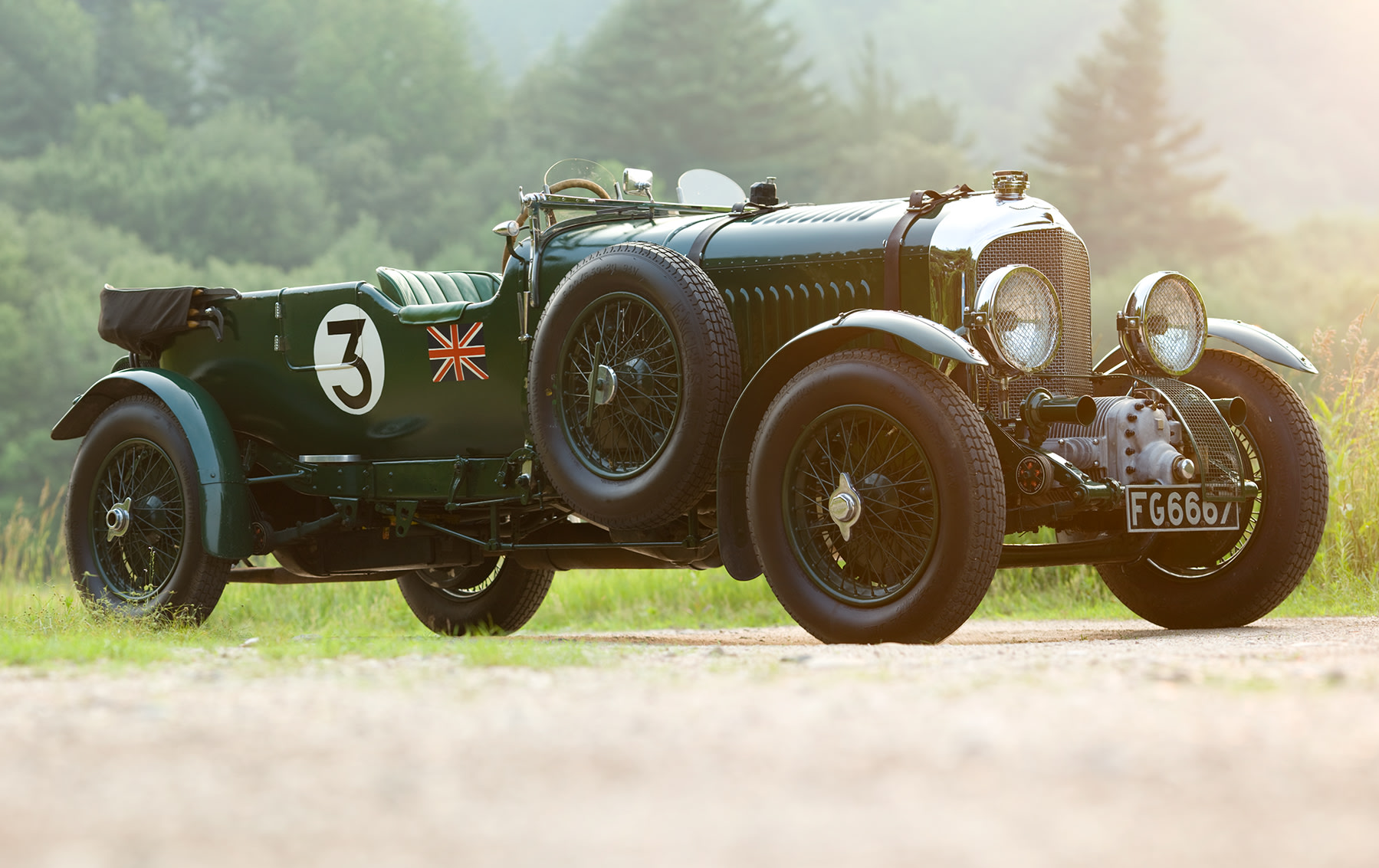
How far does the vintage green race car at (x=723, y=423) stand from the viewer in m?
5.21

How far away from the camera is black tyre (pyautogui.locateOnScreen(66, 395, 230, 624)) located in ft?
21.7

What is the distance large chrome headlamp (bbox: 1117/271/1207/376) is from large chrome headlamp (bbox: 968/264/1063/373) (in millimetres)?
397

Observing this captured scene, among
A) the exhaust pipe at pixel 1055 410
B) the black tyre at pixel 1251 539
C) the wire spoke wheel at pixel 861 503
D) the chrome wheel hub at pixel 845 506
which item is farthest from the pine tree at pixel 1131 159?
the chrome wheel hub at pixel 845 506

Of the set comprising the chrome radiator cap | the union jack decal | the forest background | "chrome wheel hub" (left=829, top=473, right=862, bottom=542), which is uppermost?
the forest background

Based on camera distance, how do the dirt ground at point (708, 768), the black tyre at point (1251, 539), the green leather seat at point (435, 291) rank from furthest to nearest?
the green leather seat at point (435, 291), the black tyre at point (1251, 539), the dirt ground at point (708, 768)

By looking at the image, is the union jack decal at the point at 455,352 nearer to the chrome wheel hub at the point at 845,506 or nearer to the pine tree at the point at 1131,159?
the chrome wheel hub at the point at 845,506

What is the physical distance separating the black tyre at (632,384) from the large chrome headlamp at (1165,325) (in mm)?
1645

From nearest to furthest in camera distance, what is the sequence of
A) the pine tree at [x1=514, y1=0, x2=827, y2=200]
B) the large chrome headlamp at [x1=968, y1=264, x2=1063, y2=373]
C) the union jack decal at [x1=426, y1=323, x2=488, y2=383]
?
1. the large chrome headlamp at [x1=968, y1=264, x2=1063, y2=373]
2. the union jack decal at [x1=426, y1=323, x2=488, y2=383]
3. the pine tree at [x1=514, y1=0, x2=827, y2=200]

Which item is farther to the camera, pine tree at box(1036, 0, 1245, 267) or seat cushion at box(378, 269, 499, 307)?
pine tree at box(1036, 0, 1245, 267)

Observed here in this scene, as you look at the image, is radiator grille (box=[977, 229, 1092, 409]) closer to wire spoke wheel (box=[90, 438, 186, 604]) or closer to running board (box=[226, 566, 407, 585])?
running board (box=[226, 566, 407, 585])

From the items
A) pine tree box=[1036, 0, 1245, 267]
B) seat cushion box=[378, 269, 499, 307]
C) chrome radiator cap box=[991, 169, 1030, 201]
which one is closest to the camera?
chrome radiator cap box=[991, 169, 1030, 201]

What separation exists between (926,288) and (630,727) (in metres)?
3.12

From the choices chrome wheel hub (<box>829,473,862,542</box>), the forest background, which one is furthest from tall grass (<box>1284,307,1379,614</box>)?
the forest background

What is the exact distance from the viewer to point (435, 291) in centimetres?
720
